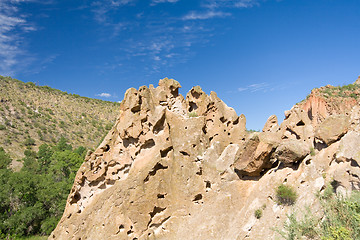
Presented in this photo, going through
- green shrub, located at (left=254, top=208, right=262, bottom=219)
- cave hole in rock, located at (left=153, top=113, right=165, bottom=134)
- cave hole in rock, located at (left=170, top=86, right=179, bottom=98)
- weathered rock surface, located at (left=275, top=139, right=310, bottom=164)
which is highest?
cave hole in rock, located at (left=170, top=86, right=179, bottom=98)

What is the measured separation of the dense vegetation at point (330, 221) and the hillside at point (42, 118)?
→ 52.8m

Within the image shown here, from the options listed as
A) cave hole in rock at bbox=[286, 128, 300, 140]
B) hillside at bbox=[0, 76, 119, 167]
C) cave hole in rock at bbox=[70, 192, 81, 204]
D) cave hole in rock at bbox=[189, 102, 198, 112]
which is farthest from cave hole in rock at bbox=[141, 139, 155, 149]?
hillside at bbox=[0, 76, 119, 167]

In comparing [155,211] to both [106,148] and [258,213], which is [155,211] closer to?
[106,148]

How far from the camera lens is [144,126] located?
12297 mm

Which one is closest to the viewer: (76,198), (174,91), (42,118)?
(76,198)

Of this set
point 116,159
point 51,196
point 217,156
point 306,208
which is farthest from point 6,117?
point 306,208

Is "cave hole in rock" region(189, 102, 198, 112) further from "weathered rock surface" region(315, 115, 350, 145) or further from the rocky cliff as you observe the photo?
"weathered rock surface" region(315, 115, 350, 145)

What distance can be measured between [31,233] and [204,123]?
24777 millimetres

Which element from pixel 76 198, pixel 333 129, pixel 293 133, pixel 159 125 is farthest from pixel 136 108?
pixel 333 129

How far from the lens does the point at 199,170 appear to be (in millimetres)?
11461

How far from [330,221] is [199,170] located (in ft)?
18.5

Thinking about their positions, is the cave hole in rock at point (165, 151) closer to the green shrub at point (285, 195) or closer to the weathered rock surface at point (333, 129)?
the green shrub at point (285, 195)

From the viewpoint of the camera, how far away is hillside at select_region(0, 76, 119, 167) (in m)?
53.1

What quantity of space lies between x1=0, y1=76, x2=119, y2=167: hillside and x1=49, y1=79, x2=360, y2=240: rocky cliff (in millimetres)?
44814
